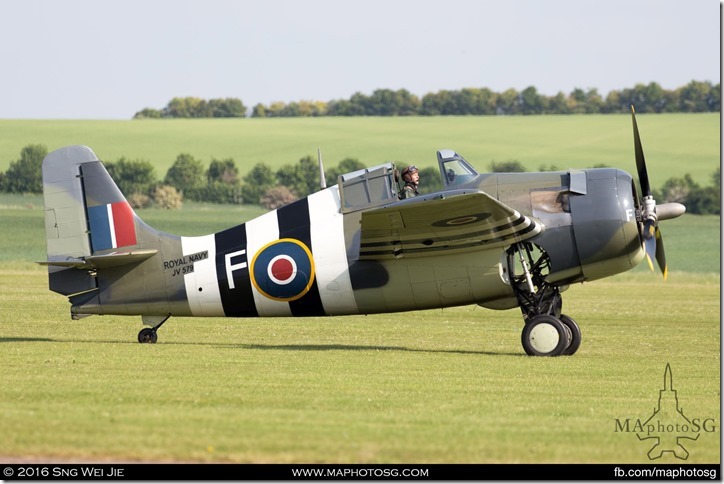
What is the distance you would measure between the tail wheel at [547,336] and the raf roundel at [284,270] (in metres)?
3.19

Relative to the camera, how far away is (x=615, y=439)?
31.6ft

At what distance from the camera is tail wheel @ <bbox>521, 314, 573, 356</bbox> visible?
15844 mm

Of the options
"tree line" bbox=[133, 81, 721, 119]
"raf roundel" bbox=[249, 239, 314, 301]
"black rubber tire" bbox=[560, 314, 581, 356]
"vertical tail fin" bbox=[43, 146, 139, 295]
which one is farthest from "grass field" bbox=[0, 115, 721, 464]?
"tree line" bbox=[133, 81, 721, 119]

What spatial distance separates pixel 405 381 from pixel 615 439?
3.75 metres

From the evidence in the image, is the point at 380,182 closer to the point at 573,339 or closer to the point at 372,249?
the point at 372,249

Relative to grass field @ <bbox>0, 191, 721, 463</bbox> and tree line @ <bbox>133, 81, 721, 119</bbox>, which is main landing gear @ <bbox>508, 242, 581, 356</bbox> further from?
tree line @ <bbox>133, 81, 721, 119</bbox>

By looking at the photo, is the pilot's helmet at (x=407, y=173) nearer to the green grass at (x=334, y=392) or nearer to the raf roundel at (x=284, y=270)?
the raf roundel at (x=284, y=270)

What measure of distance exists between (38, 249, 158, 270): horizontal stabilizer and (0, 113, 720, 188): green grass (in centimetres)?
4730

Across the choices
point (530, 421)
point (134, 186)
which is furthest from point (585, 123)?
point (530, 421)

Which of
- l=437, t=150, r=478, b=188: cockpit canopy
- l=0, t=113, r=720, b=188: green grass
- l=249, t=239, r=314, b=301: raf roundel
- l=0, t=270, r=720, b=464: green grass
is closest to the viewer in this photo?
l=0, t=270, r=720, b=464: green grass

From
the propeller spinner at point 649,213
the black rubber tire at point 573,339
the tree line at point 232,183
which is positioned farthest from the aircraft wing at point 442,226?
the tree line at point 232,183

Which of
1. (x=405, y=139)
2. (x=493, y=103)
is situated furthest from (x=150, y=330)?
(x=493, y=103)

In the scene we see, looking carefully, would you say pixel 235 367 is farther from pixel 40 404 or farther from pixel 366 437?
pixel 366 437

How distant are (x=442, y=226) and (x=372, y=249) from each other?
45.2 inches
